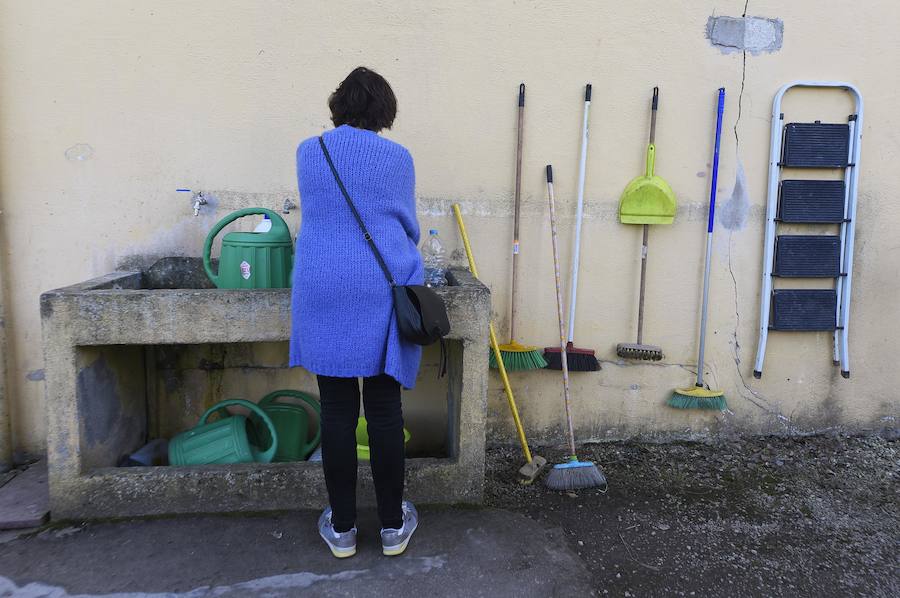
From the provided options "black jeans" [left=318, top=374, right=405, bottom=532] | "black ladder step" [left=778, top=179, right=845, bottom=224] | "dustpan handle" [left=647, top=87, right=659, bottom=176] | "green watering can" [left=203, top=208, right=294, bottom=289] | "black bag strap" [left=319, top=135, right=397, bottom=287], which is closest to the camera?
"black bag strap" [left=319, top=135, right=397, bottom=287]

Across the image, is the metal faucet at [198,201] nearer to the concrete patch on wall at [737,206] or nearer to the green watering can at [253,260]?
the green watering can at [253,260]

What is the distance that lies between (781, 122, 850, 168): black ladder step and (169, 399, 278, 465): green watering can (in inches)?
119

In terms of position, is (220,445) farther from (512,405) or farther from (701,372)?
(701,372)

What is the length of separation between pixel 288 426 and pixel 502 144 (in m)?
1.81

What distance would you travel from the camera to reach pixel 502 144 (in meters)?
3.05

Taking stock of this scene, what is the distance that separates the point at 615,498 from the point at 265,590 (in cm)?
157

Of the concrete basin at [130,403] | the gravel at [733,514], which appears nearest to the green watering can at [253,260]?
the concrete basin at [130,403]

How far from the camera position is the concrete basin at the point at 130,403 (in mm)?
2248

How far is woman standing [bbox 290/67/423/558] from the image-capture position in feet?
6.00

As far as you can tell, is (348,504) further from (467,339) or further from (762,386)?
(762,386)

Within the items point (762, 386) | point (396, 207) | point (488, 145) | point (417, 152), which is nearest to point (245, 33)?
point (417, 152)

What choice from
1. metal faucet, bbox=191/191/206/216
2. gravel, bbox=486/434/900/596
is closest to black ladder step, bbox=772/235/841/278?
gravel, bbox=486/434/900/596

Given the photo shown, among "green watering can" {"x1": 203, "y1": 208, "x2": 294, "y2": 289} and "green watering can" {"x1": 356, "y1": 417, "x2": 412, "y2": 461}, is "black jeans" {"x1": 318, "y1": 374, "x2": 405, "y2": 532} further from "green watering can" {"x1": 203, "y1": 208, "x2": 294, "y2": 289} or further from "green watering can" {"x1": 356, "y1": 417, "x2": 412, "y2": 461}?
"green watering can" {"x1": 203, "y1": 208, "x2": 294, "y2": 289}

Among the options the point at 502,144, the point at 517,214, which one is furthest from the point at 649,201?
the point at 502,144
